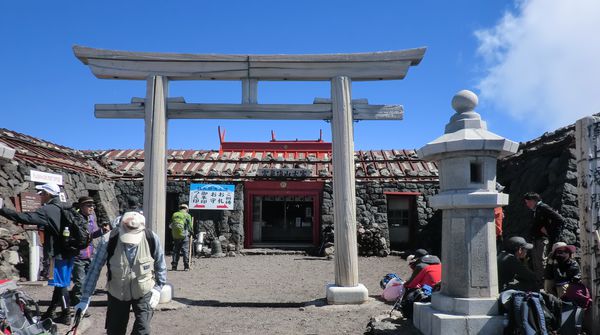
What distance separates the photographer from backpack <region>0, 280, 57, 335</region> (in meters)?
3.77

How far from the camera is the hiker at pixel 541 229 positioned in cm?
559

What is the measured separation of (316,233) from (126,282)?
1119 cm

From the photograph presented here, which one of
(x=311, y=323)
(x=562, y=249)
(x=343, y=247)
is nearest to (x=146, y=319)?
(x=311, y=323)

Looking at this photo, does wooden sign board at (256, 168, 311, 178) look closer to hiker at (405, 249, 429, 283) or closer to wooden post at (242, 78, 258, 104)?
wooden post at (242, 78, 258, 104)

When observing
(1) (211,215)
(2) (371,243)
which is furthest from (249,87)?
(2) (371,243)

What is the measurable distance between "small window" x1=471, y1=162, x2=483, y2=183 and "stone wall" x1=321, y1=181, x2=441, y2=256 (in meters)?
9.53

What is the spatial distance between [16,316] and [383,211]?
11497mm

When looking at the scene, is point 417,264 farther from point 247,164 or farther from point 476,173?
point 247,164

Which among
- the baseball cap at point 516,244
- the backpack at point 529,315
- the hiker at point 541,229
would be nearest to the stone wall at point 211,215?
the hiker at point 541,229

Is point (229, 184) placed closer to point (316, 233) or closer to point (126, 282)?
point (316, 233)

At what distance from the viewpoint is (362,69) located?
6.91 metres

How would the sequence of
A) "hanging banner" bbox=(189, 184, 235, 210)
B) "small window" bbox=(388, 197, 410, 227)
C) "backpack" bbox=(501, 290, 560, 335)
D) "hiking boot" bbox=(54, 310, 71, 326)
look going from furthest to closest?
1. "small window" bbox=(388, 197, 410, 227)
2. "hanging banner" bbox=(189, 184, 235, 210)
3. "hiking boot" bbox=(54, 310, 71, 326)
4. "backpack" bbox=(501, 290, 560, 335)

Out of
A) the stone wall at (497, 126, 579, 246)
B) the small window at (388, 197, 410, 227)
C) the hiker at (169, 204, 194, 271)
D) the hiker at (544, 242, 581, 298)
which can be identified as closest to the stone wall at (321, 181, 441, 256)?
the small window at (388, 197, 410, 227)

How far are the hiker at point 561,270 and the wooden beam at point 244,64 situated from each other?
11.2 ft
